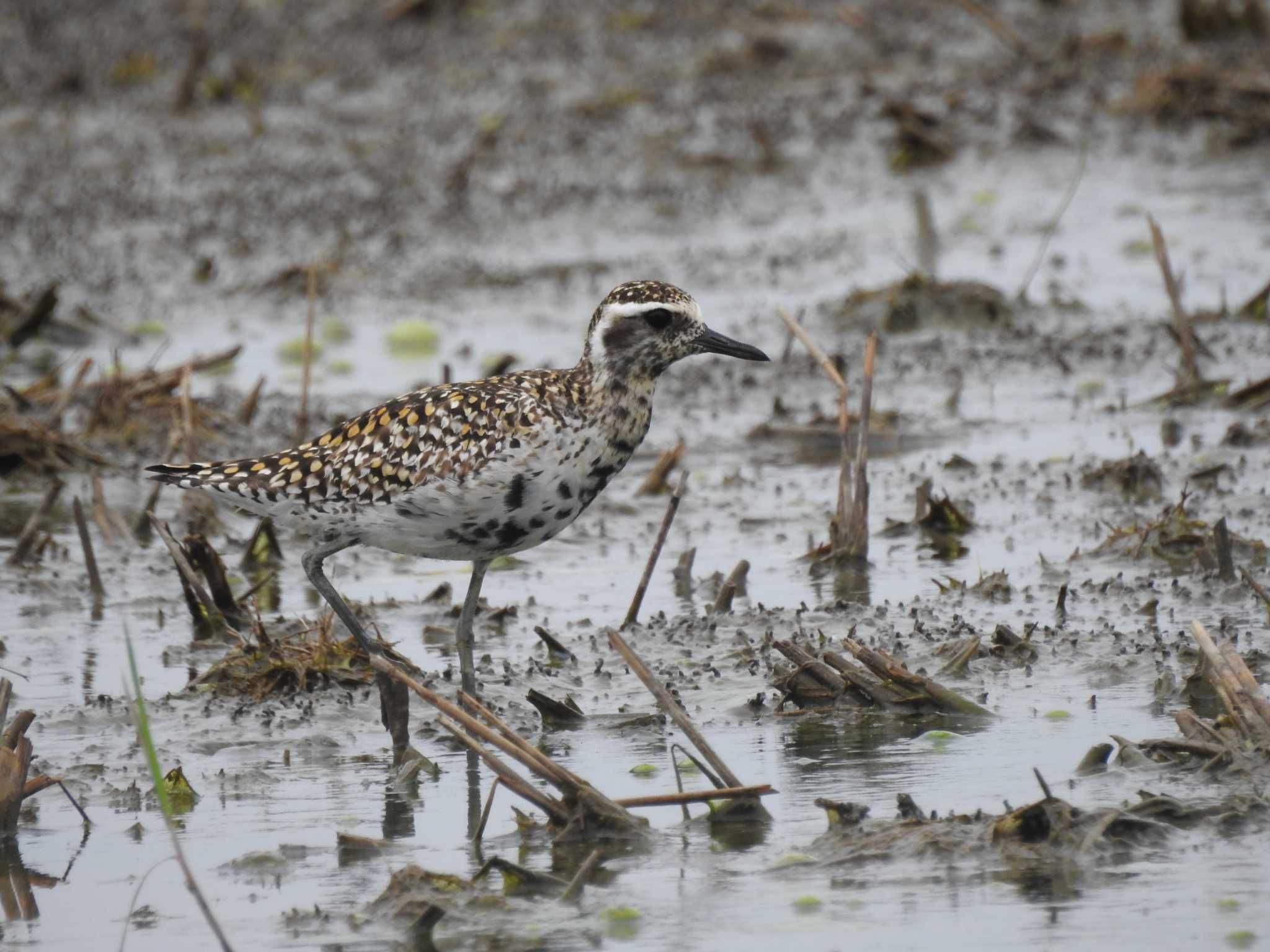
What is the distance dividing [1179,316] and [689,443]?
296 centimetres

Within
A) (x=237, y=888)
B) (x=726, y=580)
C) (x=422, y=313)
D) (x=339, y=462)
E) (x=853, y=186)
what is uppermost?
(x=853, y=186)

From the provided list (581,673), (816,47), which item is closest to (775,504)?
(581,673)

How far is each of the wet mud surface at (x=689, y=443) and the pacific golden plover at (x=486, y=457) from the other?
0.78 m

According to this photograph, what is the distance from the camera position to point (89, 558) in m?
9.05

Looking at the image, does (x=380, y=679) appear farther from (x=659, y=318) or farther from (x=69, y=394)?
(x=69, y=394)

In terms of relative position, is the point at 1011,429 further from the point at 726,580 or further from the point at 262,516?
the point at 262,516

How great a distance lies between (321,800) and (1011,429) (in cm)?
595

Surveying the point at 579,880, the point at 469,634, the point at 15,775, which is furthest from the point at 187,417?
the point at 579,880

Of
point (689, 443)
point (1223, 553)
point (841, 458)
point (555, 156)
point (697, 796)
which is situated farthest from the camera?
point (555, 156)

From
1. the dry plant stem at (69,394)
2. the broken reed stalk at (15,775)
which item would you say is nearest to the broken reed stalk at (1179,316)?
the dry plant stem at (69,394)

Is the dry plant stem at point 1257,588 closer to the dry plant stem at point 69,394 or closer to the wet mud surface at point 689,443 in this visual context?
the wet mud surface at point 689,443

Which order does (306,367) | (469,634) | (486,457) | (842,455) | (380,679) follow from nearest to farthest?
(486,457)
(380,679)
(469,634)
(842,455)
(306,367)

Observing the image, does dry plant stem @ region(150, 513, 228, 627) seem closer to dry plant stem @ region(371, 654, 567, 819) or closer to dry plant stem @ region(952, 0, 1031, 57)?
dry plant stem @ region(371, 654, 567, 819)

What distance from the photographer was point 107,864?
6141 mm
